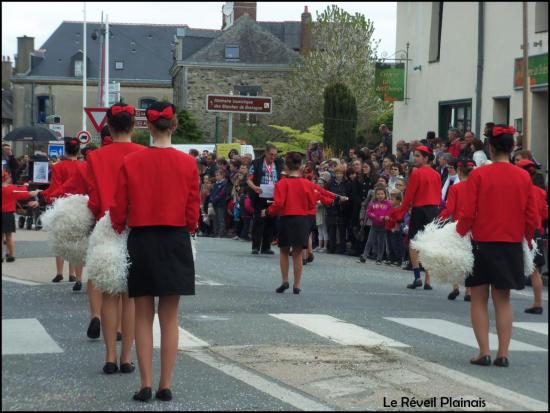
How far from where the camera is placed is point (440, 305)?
1171 centimetres

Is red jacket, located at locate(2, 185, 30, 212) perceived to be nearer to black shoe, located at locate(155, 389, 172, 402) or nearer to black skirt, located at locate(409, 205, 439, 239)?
black shoe, located at locate(155, 389, 172, 402)

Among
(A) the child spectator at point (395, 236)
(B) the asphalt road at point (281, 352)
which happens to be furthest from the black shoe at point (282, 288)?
(A) the child spectator at point (395, 236)

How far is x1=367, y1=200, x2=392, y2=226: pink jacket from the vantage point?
16859 millimetres

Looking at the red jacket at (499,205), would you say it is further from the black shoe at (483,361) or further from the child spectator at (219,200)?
the child spectator at (219,200)

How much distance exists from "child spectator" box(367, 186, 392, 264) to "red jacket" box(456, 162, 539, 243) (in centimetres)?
926

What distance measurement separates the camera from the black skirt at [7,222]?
359cm

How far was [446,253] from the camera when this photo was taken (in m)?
7.73

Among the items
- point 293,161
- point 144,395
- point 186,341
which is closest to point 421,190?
point 293,161

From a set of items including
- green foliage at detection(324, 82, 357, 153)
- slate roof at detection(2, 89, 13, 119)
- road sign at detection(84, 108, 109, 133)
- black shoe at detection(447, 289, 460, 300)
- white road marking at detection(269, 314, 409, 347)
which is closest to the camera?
slate roof at detection(2, 89, 13, 119)

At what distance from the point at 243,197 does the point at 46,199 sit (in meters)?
12.7

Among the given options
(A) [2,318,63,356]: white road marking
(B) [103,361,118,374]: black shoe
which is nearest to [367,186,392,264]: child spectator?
(B) [103,361,118,374]: black shoe

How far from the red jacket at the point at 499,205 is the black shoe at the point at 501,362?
34.6 inches

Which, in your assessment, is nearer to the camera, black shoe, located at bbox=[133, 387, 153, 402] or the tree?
black shoe, located at bbox=[133, 387, 153, 402]

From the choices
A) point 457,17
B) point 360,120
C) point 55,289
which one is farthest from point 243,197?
point 360,120
